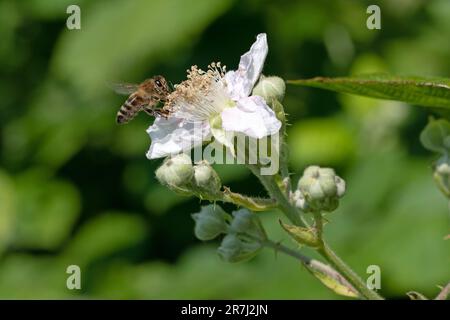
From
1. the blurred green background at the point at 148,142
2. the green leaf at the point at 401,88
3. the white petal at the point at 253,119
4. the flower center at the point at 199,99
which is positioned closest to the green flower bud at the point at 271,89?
the white petal at the point at 253,119

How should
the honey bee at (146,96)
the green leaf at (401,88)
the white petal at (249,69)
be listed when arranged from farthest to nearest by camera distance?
the honey bee at (146,96) → the white petal at (249,69) → the green leaf at (401,88)

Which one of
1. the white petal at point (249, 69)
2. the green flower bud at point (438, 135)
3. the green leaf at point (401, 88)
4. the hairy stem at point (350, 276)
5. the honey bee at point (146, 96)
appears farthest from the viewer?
the honey bee at point (146, 96)

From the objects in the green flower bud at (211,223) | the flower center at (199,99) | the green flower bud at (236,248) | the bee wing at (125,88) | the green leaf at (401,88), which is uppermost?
the bee wing at (125,88)

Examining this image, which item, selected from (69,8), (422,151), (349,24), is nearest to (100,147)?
(69,8)

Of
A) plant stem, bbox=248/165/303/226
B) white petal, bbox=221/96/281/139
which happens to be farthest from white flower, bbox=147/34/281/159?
plant stem, bbox=248/165/303/226

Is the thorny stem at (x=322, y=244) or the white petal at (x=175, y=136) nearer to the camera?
the thorny stem at (x=322, y=244)

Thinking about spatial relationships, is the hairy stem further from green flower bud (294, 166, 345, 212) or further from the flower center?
the flower center

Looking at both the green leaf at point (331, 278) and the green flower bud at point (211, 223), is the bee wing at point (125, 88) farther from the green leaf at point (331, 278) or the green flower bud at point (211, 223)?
the green leaf at point (331, 278)

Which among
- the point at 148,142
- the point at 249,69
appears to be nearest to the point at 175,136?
the point at 249,69
